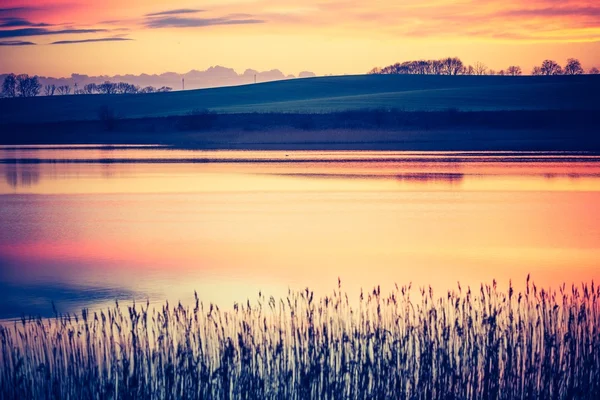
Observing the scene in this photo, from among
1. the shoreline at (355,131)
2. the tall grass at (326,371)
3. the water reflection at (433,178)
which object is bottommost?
the tall grass at (326,371)

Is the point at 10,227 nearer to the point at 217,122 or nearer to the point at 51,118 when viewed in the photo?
the point at 217,122

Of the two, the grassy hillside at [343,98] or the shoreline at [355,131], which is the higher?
the grassy hillside at [343,98]

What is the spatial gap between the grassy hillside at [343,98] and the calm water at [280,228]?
27473 mm

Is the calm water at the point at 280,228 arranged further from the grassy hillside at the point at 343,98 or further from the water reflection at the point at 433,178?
the grassy hillside at the point at 343,98

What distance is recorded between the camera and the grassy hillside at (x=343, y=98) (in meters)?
58.4

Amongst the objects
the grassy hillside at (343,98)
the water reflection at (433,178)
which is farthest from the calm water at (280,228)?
the grassy hillside at (343,98)

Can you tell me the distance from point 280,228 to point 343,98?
51108mm

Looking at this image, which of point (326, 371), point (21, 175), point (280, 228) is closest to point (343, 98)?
point (21, 175)

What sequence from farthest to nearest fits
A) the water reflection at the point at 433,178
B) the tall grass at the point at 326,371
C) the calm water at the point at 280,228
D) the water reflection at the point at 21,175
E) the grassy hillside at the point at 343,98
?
the grassy hillside at the point at 343,98, the water reflection at the point at 433,178, the water reflection at the point at 21,175, the calm water at the point at 280,228, the tall grass at the point at 326,371

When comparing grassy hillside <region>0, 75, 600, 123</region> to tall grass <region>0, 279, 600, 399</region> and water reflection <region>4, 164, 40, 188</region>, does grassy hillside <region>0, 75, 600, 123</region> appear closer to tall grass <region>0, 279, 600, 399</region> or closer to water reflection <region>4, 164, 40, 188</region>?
water reflection <region>4, 164, 40, 188</region>

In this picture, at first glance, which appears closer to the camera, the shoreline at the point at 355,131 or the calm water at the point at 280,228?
the calm water at the point at 280,228

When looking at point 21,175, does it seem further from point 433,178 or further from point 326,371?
point 326,371

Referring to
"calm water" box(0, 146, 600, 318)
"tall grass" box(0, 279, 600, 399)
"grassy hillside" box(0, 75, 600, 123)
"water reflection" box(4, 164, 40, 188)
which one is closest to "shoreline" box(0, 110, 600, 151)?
"grassy hillside" box(0, 75, 600, 123)

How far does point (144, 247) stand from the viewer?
48.3ft
